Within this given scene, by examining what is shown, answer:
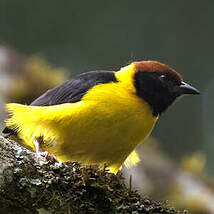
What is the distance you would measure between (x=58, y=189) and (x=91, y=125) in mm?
1450

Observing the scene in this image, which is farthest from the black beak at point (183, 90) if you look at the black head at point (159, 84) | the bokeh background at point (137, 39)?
the bokeh background at point (137, 39)

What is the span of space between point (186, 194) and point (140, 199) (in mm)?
3703

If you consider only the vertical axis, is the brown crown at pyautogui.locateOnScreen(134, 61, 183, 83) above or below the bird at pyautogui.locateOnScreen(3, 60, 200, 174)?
above

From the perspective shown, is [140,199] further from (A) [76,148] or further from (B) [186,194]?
(B) [186,194]

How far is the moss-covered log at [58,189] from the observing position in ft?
8.96

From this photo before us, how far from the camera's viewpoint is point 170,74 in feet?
16.8

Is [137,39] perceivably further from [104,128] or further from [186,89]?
[104,128]

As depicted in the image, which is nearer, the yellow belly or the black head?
the yellow belly

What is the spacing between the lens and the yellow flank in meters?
4.32

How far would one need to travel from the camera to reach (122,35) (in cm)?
1460

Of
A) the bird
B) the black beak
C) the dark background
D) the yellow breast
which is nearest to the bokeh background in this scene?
the dark background

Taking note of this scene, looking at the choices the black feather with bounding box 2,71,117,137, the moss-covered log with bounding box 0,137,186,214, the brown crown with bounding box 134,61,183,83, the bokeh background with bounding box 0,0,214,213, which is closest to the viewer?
the moss-covered log with bounding box 0,137,186,214

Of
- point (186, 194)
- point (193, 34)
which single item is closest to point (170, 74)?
point (186, 194)

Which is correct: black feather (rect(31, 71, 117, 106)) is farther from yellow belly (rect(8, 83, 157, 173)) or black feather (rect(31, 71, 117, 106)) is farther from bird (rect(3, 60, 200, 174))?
yellow belly (rect(8, 83, 157, 173))
